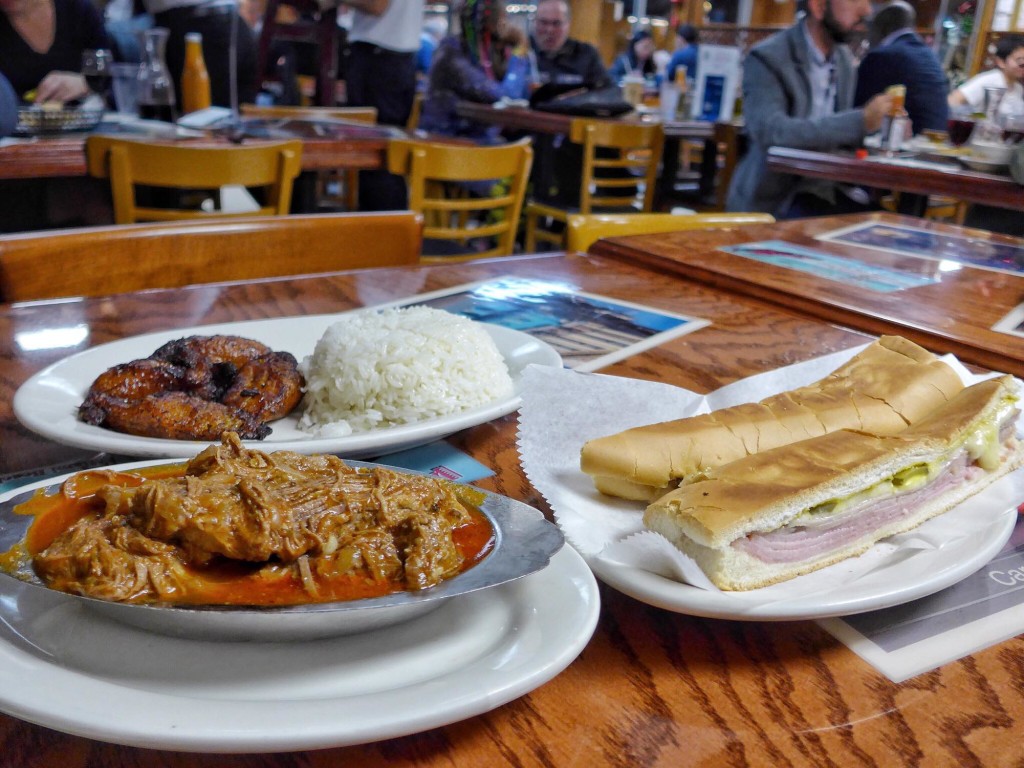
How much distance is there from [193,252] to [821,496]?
151 cm

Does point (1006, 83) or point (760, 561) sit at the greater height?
point (1006, 83)

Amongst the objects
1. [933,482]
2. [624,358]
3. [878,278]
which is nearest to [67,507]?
[933,482]

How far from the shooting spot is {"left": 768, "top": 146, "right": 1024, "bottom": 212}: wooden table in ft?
11.2

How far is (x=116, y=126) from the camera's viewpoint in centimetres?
364

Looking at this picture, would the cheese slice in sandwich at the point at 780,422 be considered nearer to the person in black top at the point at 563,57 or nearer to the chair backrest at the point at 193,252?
the chair backrest at the point at 193,252

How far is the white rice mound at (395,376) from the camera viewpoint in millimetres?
1046

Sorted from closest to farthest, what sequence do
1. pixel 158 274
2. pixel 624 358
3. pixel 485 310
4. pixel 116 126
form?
1. pixel 624 358
2. pixel 485 310
3. pixel 158 274
4. pixel 116 126

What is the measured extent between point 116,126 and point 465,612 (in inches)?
144

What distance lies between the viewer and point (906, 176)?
371 centimetres

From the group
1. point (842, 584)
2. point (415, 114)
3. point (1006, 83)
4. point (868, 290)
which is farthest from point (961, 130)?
point (842, 584)

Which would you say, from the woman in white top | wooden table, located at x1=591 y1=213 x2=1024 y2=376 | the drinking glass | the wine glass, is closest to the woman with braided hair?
the wine glass

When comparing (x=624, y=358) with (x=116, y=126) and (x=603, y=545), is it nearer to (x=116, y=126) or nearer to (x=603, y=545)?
(x=603, y=545)

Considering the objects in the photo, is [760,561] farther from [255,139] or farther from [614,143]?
[614,143]

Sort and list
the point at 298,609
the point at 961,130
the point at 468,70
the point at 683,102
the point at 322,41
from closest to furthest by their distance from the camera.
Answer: the point at 298,609, the point at 961,130, the point at 322,41, the point at 468,70, the point at 683,102
